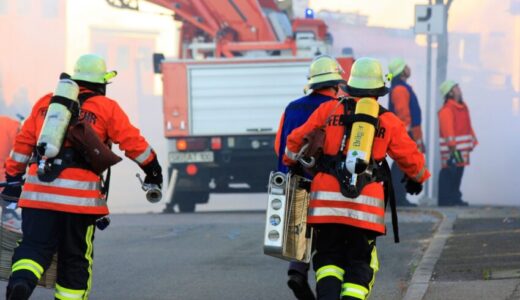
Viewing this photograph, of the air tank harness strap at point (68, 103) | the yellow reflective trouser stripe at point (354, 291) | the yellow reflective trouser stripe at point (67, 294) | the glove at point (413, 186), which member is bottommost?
the yellow reflective trouser stripe at point (67, 294)

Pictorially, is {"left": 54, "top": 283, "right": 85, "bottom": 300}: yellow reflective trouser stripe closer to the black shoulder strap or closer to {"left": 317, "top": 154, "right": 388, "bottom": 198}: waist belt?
the black shoulder strap

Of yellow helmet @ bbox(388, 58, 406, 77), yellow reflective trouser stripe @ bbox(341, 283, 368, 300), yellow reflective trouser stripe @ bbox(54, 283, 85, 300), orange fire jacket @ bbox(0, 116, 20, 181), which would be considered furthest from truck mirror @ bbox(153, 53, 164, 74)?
yellow reflective trouser stripe @ bbox(341, 283, 368, 300)

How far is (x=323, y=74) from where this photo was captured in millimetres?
7215

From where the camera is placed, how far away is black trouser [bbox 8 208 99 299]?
6570mm

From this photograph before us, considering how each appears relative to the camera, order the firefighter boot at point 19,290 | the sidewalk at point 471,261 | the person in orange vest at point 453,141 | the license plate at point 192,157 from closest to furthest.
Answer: the firefighter boot at point 19,290 → the sidewalk at point 471,261 → the license plate at point 192,157 → the person in orange vest at point 453,141

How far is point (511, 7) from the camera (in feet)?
86.6

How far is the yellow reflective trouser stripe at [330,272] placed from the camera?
6.29m

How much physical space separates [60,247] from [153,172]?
0.64 metres

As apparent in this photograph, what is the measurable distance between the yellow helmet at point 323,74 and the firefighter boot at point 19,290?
1936 millimetres

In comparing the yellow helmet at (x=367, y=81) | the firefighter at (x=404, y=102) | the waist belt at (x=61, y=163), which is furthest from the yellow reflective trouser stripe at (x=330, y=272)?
the firefighter at (x=404, y=102)

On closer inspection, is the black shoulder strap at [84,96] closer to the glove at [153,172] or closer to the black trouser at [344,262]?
the glove at [153,172]

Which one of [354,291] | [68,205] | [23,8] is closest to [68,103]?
[68,205]

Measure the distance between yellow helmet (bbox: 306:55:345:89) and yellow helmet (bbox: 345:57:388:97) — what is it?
1.94ft

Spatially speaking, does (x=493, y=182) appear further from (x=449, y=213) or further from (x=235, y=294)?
(x=235, y=294)
